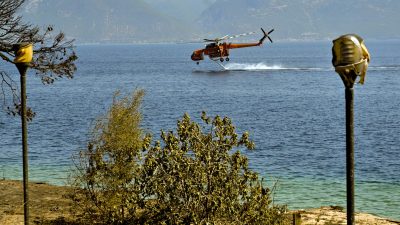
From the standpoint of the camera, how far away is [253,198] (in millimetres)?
15062

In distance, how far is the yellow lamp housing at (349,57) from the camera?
759cm

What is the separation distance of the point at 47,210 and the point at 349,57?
17339 mm

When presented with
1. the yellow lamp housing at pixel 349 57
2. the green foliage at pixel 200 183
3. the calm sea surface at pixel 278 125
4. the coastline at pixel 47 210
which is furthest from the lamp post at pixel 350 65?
the calm sea surface at pixel 278 125

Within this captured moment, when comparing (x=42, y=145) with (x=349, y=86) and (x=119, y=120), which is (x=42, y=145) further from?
(x=349, y=86)

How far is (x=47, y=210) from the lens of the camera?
22828 mm

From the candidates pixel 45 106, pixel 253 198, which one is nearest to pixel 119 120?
pixel 253 198

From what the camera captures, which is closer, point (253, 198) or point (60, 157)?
point (253, 198)

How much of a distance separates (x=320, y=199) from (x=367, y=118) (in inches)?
1738

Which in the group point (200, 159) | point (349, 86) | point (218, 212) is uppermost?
point (349, 86)

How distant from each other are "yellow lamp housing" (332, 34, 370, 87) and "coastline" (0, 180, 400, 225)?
13.1 m

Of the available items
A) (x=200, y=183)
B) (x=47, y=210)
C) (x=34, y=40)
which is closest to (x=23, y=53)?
(x=200, y=183)

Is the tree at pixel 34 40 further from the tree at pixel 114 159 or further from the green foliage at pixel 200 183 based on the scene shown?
the green foliage at pixel 200 183

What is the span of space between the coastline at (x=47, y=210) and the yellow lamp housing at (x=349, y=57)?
1305 cm

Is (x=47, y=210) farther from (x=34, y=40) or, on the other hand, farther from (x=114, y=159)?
(x=34, y=40)
